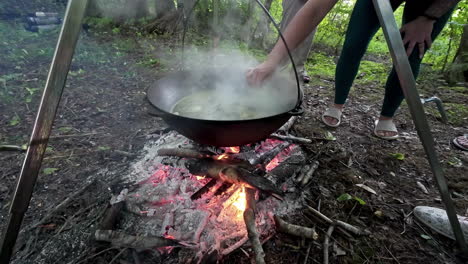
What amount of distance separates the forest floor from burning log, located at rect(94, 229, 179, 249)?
0.07 m

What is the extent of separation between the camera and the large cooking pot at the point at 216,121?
1465mm

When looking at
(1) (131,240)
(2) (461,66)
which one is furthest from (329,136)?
(2) (461,66)

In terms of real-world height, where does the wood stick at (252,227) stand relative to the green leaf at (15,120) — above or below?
above

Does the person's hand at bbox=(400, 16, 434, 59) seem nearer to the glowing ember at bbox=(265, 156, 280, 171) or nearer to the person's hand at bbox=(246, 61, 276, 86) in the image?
the person's hand at bbox=(246, 61, 276, 86)

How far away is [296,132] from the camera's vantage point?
2.82 metres

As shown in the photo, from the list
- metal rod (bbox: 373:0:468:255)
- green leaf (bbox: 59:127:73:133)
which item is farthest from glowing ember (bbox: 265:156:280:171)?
green leaf (bbox: 59:127:73:133)

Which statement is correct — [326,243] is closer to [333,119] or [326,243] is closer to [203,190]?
[203,190]

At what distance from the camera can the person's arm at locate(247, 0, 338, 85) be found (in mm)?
1643

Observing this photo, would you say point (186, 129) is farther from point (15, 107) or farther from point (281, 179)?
point (15, 107)

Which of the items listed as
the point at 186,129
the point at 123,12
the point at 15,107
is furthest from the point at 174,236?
→ the point at 123,12

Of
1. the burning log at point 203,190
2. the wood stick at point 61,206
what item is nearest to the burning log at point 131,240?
the burning log at point 203,190

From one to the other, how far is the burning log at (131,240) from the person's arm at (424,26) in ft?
8.49

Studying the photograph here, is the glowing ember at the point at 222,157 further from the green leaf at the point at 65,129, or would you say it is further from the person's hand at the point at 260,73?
the green leaf at the point at 65,129

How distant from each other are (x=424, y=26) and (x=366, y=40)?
0.45 m
